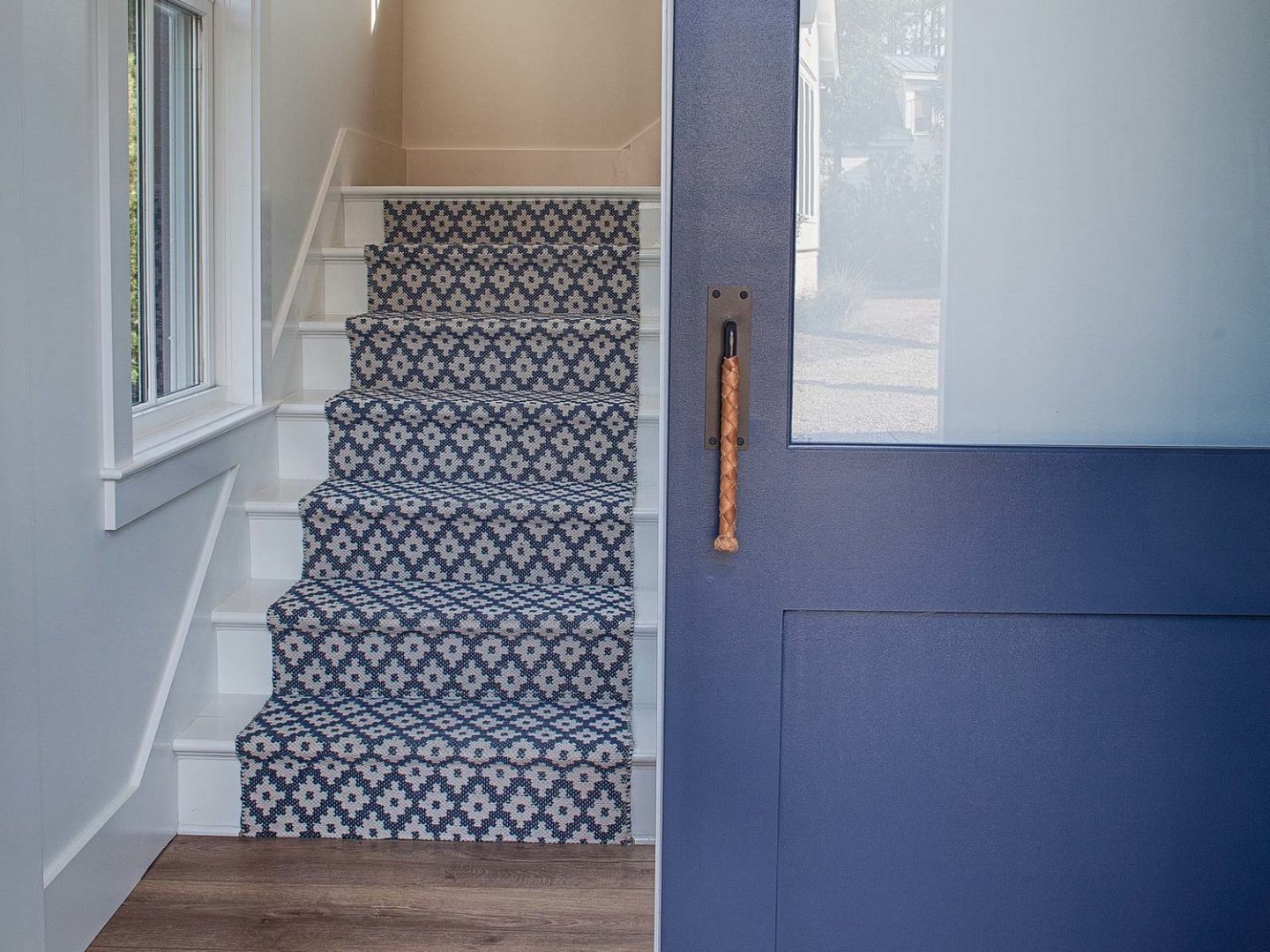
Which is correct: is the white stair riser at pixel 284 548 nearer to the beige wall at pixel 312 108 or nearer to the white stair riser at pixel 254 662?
the white stair riser at pixel 254 662

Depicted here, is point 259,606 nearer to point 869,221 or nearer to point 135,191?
point 135,191

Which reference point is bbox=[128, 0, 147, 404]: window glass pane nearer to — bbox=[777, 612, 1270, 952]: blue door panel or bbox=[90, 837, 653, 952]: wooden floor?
bbox=[90, 837, 653, 952]: wooden floor

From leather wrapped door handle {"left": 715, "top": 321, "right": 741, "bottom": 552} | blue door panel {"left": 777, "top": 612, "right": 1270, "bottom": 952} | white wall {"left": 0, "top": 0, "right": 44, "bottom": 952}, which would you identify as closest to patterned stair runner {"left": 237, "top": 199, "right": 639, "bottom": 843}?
white wall {"left": 0, "top": 0, "right": 44, "bottom": 952}

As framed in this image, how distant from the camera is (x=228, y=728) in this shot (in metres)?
2.52

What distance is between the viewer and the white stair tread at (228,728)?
96.5 inches

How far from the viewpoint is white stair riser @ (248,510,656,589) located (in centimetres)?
284

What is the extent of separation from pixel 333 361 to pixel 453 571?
2.81ft

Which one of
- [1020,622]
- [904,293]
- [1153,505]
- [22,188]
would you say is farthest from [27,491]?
[1153,505]

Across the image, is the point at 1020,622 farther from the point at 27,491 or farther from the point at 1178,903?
the point at 27,491

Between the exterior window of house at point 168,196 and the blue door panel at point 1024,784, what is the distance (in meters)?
1.64

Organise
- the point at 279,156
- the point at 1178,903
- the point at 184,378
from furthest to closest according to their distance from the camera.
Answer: the point at 279,156
the point at 184,378
the point at 1178,903

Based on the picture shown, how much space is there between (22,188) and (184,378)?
1053 mm

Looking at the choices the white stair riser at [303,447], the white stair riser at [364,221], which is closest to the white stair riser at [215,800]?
the white stair riser at [303,447]

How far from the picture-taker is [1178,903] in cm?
170
